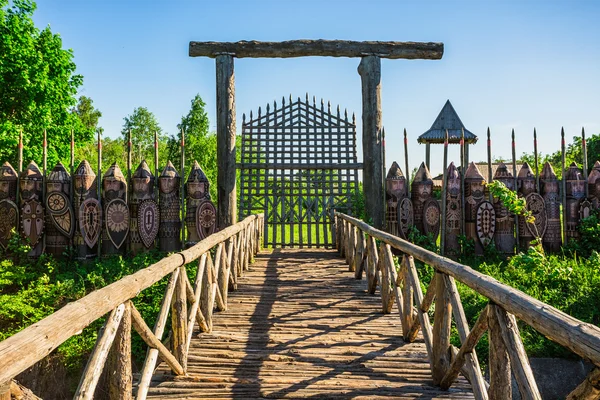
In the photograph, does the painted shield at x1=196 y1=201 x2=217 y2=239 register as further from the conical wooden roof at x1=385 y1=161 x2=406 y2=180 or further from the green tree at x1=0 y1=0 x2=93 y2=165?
the green tree at x1=0 y1=0 x2=93 y2=165

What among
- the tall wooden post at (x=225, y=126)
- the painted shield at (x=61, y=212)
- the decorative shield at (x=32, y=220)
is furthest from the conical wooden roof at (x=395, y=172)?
the decorative shield at (x=32, y=220)

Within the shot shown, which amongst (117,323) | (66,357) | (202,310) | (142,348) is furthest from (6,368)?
(66,357)

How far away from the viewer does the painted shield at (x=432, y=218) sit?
8531 millimetres

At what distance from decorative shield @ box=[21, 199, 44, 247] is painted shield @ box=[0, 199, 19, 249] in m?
0.13

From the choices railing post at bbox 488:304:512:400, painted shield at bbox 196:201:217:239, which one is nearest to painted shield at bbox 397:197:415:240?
painted shield at bbox 196:201:217:239

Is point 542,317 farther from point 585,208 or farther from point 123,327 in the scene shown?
point 585,208

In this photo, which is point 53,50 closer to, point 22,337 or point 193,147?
point 193,147

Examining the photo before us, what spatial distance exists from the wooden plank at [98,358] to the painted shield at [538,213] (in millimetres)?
7736

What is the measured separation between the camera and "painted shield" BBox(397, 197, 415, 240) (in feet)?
28.3

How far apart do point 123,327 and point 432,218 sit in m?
6.99

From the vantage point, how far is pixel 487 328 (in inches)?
96.1

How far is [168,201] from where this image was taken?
27.1 ft

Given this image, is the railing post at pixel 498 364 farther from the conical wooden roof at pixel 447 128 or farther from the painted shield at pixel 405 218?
the conical wooden roof at pixel 447 128

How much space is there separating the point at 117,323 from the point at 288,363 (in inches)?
67.2
